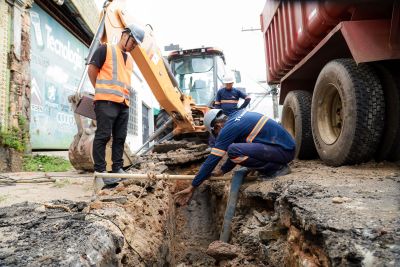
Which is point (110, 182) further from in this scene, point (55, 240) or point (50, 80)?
point (50, 80)

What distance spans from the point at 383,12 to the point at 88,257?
2.71 meters

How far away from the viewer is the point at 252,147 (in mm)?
3217

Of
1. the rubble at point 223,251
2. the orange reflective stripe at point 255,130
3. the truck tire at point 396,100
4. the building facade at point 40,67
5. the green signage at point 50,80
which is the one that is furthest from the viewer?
the green signage at point 50,80

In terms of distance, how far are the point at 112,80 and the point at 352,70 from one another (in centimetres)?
233

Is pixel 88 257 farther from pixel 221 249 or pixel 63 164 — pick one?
pixel 63 164

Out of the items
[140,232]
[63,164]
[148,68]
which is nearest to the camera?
[140,232]

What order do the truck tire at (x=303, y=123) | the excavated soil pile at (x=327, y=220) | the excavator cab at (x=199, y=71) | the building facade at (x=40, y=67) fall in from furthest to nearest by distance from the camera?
the excavator cab at (x=199, y=71) < the building facade at (x=40, y=67) < the truck tire at (x=303, y=123) < the excavated soil pile at (x=327, y=220)

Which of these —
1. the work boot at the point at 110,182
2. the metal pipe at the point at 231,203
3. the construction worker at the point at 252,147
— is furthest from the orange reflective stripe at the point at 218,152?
the work boot at the point at 110,182

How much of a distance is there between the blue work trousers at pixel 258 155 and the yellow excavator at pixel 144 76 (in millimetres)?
1909

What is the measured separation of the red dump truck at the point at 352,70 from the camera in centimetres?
263

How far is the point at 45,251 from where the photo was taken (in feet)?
4.77

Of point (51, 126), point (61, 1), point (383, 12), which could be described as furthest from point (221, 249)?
point (61, 1)

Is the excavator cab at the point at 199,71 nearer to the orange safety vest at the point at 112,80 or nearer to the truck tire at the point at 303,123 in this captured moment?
the truck tire at the point at 303,123

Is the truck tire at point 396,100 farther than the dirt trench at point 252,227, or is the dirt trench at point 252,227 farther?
the truck tire at point 396,100
